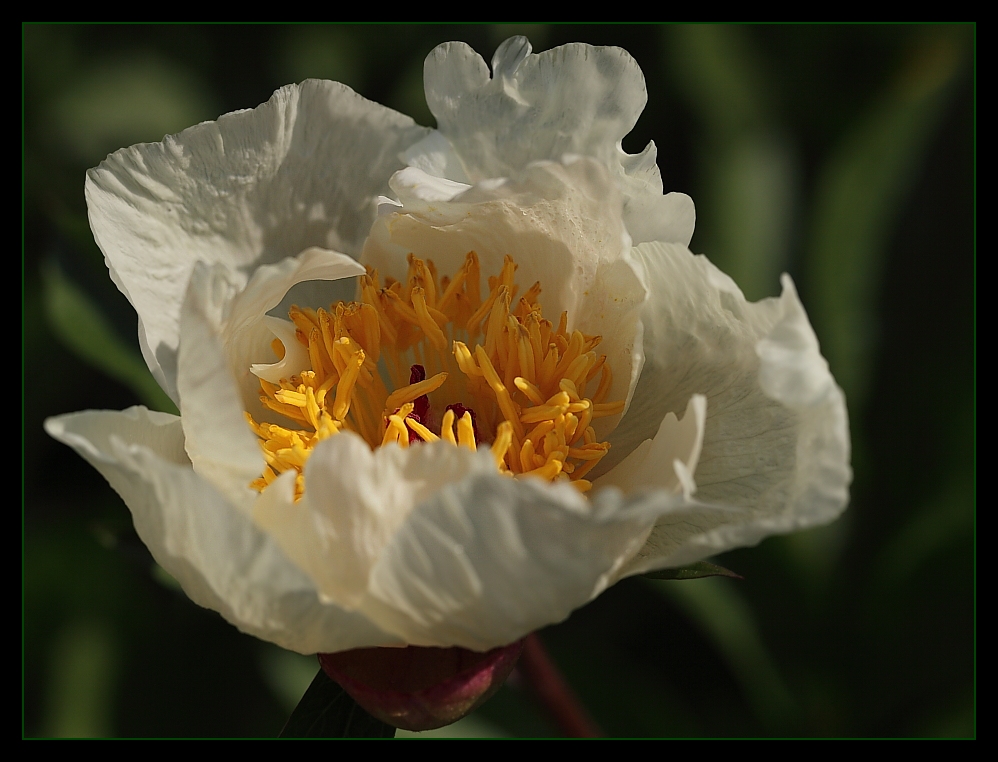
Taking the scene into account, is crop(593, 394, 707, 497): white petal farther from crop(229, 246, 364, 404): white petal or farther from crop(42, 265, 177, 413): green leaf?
crop(42, 265, 177, 413): green leaf

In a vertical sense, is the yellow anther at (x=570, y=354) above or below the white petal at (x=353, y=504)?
above

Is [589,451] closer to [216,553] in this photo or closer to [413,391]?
[413,391]

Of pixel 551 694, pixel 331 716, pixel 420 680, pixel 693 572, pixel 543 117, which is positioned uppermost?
pixel 543 117

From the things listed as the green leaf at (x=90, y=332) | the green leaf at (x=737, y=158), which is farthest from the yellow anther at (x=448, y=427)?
the green leaf at (x=737, y=158)

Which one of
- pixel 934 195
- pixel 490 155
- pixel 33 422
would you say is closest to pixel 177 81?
pixel 33 422

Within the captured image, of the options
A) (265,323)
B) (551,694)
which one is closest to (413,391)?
(265,323)

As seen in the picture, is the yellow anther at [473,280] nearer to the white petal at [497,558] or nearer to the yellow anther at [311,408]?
the yellow anther at [311,408]
